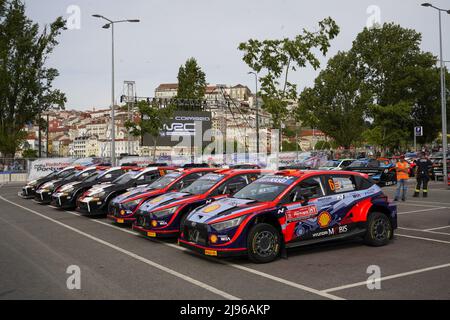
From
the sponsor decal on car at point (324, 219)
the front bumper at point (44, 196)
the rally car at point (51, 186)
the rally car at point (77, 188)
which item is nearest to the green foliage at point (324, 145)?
the rally car at point (51, 186)

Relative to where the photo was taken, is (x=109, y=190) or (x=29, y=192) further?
(x=29, y=192)

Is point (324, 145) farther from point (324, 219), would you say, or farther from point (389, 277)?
point (389, 277)

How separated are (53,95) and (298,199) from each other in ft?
133

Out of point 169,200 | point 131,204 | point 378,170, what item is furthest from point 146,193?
point 378,170

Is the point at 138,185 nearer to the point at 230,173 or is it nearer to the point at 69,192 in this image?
the point at 69,192

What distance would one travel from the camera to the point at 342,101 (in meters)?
55.6

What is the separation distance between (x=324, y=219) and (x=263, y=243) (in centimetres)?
139

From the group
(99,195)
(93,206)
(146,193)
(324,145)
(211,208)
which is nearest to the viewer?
(211,208)

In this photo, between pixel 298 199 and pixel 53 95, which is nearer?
pixel 298 199

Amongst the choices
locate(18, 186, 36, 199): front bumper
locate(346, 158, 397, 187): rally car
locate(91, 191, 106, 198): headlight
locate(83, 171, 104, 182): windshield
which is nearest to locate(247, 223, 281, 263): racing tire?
locate(91, 191, 106, 198): headlight

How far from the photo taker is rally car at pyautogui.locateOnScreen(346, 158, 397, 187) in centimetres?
2383

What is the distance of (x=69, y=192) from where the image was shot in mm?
16016

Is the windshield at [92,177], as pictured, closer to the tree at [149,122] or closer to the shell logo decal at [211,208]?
the shell logo decal at [211,208]
